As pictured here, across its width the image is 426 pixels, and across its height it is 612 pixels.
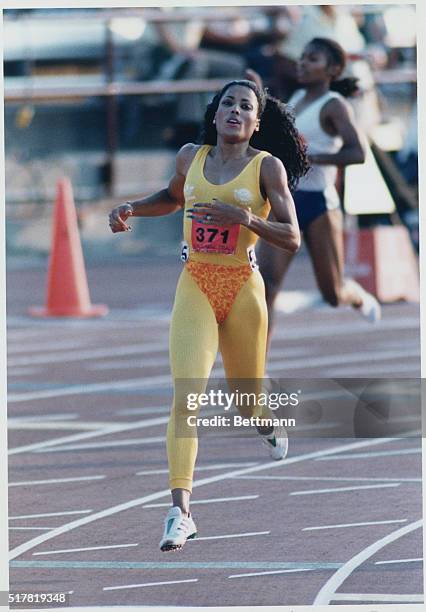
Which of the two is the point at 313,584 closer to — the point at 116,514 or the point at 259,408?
the point at 259,408

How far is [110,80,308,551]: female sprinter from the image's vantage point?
599cm

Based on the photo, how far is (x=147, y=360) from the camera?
1199cm

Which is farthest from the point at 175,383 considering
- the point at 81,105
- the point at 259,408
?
the point at 81,105

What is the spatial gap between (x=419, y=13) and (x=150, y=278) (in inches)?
461

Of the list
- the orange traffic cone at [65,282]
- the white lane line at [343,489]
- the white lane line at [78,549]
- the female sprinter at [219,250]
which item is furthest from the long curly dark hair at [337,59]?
the orange traffic cone at [65,282]

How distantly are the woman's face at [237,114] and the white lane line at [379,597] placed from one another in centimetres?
167

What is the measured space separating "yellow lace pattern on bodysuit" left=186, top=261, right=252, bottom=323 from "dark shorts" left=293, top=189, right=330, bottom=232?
125 inches

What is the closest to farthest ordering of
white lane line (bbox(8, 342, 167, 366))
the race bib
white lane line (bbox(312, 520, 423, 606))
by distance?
white lane line (bbox(312, 520, 423, 606)), the race bib, white lane line (bbox(8, 342, 167, 366))

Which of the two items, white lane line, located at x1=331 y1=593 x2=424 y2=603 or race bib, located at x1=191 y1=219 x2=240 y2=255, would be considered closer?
white lane line, located at x1=331 y1=593 x2=424 y2=603

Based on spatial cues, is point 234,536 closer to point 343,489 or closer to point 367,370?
point 343,489

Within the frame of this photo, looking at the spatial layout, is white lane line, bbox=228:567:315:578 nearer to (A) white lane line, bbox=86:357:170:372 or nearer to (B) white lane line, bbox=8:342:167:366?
(A) white lane line, bbox=86:357:170:372

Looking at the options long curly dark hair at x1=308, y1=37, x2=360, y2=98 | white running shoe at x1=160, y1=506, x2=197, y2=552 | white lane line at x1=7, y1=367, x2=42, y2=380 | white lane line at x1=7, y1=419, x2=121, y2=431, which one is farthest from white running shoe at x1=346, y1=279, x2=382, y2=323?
white running shoe at x1=160, y1=506, x2=197, y2=552

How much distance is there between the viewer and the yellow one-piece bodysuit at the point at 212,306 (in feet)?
19.7

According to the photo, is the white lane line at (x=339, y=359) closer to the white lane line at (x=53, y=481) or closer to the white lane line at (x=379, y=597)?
the white lane line at (x=53, y=481)
